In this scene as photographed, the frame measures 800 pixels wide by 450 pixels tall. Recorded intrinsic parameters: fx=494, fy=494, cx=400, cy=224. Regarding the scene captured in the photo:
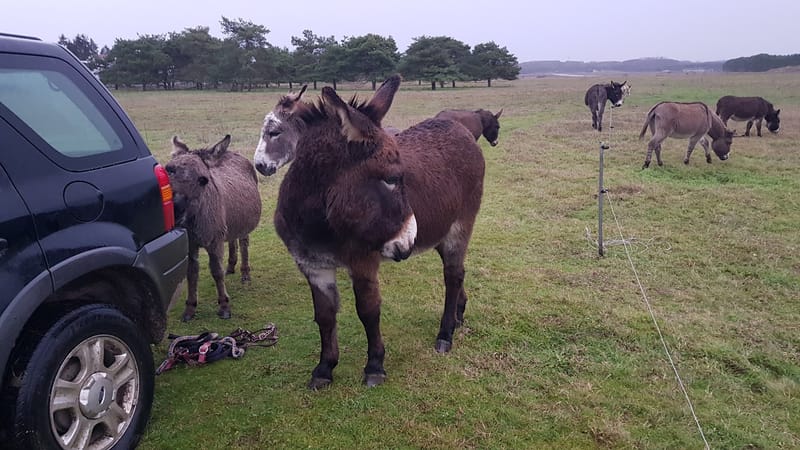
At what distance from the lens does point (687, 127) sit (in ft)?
40.1

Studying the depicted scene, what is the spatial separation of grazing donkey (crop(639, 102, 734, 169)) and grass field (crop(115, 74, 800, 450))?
11.6 feet

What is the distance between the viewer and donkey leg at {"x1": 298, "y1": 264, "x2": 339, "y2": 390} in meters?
3.52

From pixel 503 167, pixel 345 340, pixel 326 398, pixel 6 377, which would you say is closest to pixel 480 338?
pixel 345 340

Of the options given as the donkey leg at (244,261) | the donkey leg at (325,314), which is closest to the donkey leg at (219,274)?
the donkey leg at (244,261)

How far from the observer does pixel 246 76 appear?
56.4 metres

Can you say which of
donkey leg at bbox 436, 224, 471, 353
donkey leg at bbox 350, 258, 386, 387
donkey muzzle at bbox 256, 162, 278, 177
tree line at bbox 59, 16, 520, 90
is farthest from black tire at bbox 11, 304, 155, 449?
tree line at bbox 59, 16, 520, 90

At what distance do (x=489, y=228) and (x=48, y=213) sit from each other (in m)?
6.41

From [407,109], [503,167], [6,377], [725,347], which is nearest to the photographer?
[6,377]

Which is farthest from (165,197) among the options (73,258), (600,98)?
(600,98)

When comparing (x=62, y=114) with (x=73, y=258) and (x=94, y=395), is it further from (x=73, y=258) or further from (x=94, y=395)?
(x=94, y=395)

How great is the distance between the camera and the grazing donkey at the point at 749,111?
1636 centimetres

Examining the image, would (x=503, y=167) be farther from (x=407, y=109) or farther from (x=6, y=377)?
(x=407, y=109)

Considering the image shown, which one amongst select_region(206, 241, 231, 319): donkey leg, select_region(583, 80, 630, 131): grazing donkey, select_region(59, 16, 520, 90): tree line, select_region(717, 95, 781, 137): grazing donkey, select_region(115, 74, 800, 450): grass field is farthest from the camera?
select_region(59, 16, 520, 90): tree line

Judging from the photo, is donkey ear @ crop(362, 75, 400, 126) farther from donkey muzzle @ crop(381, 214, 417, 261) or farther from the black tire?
the black tire
